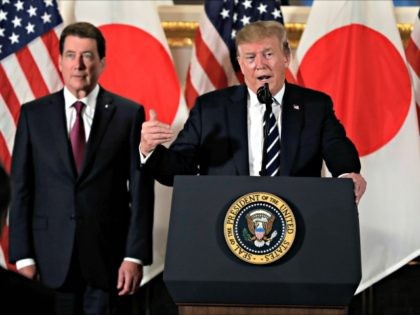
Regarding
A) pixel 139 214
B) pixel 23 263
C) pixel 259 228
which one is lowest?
pixel 23 263

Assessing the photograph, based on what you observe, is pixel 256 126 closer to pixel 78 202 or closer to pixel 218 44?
pixel 78 202

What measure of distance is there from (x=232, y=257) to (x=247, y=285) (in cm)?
8

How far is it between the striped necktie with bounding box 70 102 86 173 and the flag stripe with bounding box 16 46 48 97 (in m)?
0.74

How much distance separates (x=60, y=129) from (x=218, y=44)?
1.16 metres

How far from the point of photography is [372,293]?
4.41 metres

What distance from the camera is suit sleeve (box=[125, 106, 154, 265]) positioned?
3.45m

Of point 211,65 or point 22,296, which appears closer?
point 22,296

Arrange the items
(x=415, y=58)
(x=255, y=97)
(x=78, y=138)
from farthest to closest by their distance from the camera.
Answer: (x=415, y=58), (x=78, y=138), (x=255, y=97)

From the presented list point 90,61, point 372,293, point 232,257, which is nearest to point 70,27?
point 90,61

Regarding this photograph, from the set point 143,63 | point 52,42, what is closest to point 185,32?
point 143,63

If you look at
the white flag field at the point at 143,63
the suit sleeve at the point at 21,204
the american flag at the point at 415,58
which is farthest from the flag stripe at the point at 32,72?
the american flag at the point at 415,58

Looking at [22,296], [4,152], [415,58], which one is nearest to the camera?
[22,296]

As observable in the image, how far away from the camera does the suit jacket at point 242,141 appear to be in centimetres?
290

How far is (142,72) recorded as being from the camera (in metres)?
4.26
